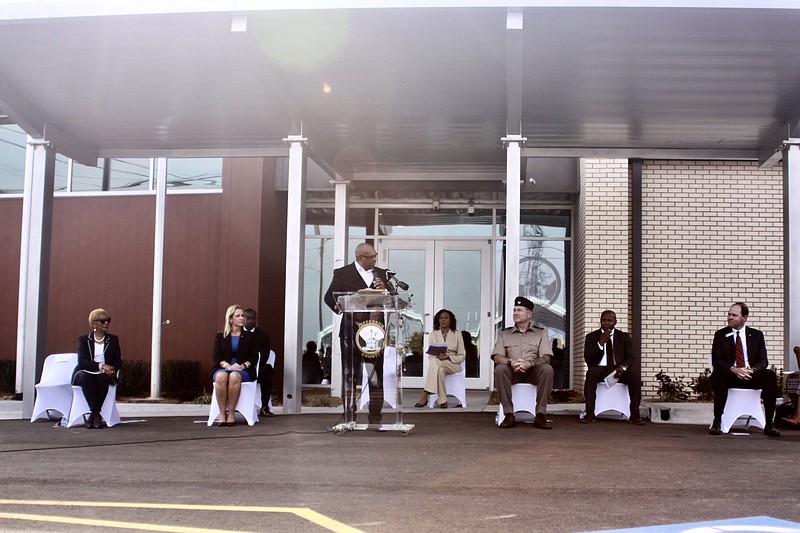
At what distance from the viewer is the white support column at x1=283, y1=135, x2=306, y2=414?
30.5 ft

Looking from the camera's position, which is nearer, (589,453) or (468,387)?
(589,453)

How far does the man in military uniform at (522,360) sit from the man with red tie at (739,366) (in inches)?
59.2

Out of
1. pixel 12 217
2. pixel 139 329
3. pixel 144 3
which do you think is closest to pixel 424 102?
pixel 144 3

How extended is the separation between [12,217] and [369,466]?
10.6 meters

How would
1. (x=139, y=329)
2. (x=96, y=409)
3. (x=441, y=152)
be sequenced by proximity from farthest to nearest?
1. (x=139, y=329)
2. (x=441, y=152)
3. (x=96, y=409)

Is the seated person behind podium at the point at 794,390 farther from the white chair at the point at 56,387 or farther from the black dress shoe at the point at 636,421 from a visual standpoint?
the white chair at the point at 56,387

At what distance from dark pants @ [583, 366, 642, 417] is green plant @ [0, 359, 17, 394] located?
7.93m

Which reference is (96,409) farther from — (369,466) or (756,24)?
(756,24)

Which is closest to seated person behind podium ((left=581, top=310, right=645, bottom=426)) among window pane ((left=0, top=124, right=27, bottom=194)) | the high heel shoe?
the high heel shoe

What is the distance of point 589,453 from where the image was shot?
20.5ft

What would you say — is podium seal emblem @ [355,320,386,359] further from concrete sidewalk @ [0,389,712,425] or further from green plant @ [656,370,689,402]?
green plant @ [656,370,689,402]

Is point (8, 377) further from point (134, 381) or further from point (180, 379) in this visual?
point (180, 379)

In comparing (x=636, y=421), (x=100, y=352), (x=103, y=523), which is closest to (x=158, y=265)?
(x=100, y=352)

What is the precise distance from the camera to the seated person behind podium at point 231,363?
8.50 m
